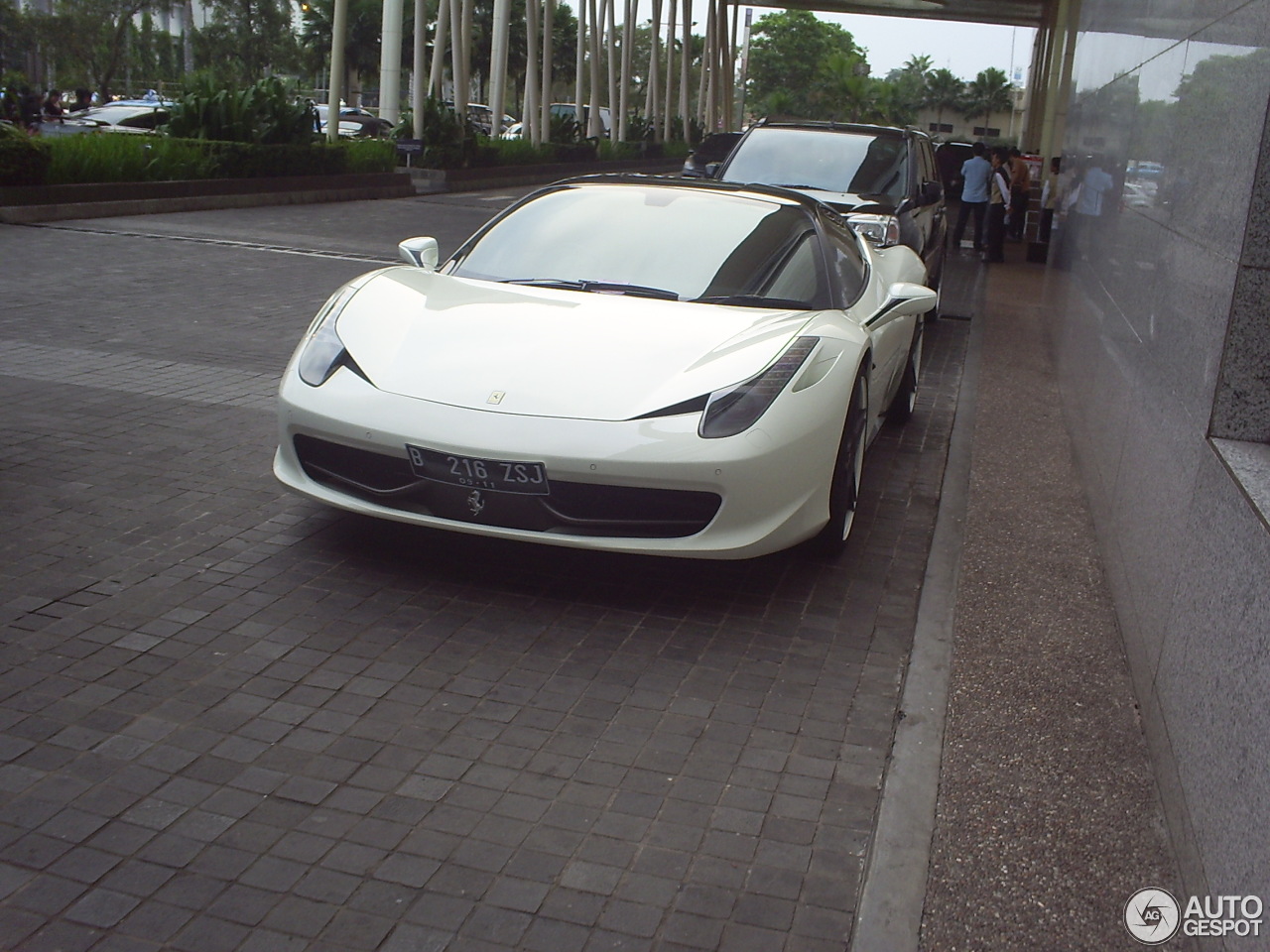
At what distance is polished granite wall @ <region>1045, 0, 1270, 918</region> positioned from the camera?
283 centimetres

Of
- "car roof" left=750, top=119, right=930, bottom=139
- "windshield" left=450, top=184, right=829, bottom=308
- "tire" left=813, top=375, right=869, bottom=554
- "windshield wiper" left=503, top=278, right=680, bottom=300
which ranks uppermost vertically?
"car roof" left=750, top=119, right=930, bottom=139

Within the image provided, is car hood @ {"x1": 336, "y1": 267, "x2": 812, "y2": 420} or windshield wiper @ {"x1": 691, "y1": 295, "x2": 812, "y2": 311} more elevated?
windshield wiper @ {"x1": 691, "y1": 295, "x2": 812, "y2": 311}

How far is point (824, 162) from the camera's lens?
38.4ft

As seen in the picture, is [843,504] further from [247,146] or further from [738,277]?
[247,146]

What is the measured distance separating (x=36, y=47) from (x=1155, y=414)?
180ft

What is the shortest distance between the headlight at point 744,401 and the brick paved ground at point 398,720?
689 millimetres

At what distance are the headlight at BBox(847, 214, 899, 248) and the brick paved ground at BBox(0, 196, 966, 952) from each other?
14.5 ft

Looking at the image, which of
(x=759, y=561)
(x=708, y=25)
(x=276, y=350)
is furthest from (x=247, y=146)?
(x=708, y=25)

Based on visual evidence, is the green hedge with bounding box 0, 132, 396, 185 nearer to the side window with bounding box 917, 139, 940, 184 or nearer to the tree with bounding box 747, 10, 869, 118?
the side window with bounding box 917, 139, 940, 184

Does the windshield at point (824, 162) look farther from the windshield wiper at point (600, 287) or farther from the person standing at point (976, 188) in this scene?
the person standing at point (976, 188)

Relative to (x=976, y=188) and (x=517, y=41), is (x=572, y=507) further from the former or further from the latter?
(x=517, y=41)

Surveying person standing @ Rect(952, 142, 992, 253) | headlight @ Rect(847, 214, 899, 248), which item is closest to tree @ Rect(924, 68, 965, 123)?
person standing @ Rect(952, 142, 992, 253)

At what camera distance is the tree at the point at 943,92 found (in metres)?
145

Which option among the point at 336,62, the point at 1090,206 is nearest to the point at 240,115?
the point at 336,62
